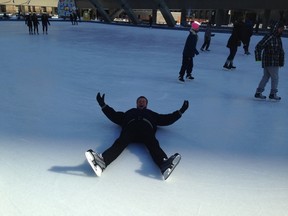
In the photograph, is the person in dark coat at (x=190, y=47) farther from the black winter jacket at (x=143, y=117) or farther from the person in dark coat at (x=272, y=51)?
the black winter jacket at (x=143, y=117)

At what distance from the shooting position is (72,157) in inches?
98.7

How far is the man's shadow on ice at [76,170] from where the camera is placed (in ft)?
7.37

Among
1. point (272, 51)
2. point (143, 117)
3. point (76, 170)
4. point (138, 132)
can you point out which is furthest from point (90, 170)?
point (272, 51)

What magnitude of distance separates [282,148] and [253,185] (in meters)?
0.94

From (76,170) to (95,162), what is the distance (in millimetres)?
220

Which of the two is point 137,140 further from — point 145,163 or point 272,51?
point 272,51

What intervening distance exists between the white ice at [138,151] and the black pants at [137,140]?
0.10 m

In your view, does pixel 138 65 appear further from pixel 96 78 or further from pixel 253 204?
pixel 253 204

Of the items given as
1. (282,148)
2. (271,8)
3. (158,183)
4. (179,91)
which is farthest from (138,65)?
(271,8)

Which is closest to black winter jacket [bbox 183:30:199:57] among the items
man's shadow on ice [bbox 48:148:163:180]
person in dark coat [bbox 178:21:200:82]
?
person in dark coat [bbox 178:21:200:82]

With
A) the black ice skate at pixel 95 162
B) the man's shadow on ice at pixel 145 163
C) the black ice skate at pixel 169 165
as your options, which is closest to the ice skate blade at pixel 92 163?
the black ice skate at pixel 95 162

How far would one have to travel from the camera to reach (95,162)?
86.0 inches

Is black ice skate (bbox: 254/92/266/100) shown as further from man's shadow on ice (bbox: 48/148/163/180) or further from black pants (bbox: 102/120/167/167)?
man's shadow on ice (bbox: 48/148/163/180)

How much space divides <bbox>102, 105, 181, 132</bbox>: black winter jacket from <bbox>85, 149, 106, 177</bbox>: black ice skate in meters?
0.58
